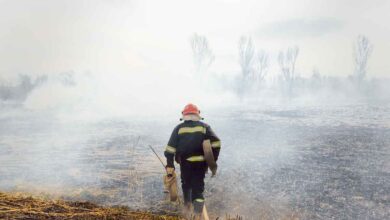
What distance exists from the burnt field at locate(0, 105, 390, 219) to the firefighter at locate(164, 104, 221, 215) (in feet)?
4.47

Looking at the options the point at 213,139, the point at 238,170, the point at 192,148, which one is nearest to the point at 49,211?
the point at 192,148

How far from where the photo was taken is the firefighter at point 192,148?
16.5 ft

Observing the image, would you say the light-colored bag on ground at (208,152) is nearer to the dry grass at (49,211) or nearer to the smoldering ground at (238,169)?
the dry grass at (49,211)

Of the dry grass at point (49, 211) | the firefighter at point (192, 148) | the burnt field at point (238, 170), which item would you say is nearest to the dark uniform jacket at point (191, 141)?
the firefighter at point (192, 148)

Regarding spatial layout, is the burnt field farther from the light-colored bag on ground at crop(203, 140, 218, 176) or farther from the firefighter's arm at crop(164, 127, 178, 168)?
the light-colored bag on ground at crop(203, 140, 218, 176)

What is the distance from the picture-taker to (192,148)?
5047 mm

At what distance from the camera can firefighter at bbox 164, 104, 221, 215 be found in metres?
5.04

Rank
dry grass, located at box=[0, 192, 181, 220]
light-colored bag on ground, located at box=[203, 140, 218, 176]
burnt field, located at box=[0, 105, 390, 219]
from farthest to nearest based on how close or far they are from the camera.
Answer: burnt field, located at box=[0, 105, 390, 219], light-colored bag on ground, located at box=[203, 140, 218, 176], dry grass, located at box=[0, 192, 181, 220]

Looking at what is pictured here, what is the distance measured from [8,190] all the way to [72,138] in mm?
7825

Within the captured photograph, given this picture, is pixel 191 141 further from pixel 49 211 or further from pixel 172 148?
pixel 49 211

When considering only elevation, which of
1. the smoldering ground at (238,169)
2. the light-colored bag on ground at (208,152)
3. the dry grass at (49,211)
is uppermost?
the light-colored bag on ground at (208,152)

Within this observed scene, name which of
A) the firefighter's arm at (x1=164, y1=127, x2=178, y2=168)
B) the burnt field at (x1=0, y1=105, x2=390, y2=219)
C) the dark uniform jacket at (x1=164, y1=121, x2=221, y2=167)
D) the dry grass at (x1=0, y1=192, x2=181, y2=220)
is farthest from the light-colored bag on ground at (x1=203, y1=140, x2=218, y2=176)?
the burnt field at (x1=0, y1=105, x2=390, y2=219)

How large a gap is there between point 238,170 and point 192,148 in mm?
4620

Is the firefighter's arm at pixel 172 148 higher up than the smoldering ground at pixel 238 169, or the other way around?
the firefighter's arm at pixel 172 148
